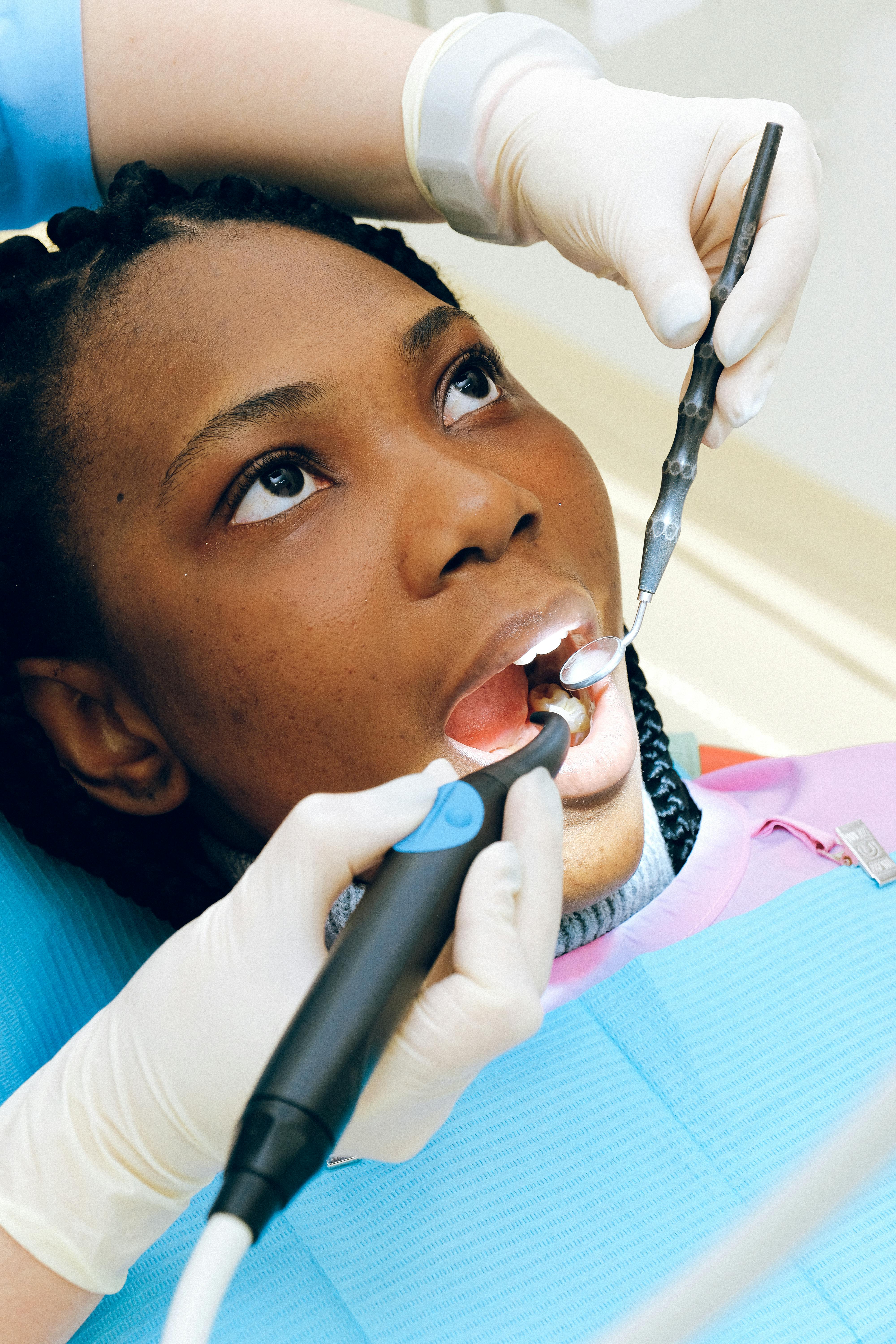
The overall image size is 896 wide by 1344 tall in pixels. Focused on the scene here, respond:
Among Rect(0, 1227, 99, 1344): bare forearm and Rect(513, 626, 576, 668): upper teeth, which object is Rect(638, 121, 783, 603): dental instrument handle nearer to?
Rect(513, 626, 576, 668): upper teeth

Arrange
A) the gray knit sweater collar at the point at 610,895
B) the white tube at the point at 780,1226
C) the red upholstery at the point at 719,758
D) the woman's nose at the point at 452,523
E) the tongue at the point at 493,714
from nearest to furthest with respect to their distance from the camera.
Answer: the white tube at the point at 780,1226 < the woman's nose at the point at 452,523 < the tongue at the point at 493,714 < the gray knit sweater collar at the point at 610,895 < the red upholstery at the point at 719,758

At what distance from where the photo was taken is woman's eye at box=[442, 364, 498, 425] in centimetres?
100

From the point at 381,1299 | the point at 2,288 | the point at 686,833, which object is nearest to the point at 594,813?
the point at 686,833

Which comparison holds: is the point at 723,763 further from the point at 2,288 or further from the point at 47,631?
the point at 2,288

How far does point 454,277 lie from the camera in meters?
2.08

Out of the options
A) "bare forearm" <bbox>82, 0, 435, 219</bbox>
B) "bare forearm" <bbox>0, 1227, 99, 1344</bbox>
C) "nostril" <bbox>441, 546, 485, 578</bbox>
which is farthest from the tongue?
"bare forearm" <bbox>82, 0, 435, 219</bbox>

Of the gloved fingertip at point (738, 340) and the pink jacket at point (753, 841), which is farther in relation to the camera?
the pink jacket at point (753, 841)

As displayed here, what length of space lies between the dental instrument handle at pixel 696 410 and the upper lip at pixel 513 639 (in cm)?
8

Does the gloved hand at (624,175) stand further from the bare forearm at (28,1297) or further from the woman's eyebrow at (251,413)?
the bare forearm at (28,1297)

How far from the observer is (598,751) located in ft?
3.08

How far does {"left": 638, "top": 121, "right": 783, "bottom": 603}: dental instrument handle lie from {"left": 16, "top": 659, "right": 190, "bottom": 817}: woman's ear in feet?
1.47

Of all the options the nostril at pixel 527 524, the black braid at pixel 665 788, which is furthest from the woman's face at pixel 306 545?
the black braid at pixel 665 788

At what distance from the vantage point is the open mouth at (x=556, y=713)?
36.1 inches

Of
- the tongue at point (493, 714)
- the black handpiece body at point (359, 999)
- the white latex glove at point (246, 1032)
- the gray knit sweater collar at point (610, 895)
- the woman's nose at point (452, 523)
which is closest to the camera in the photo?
the black handpiece body at point (359, 999)
